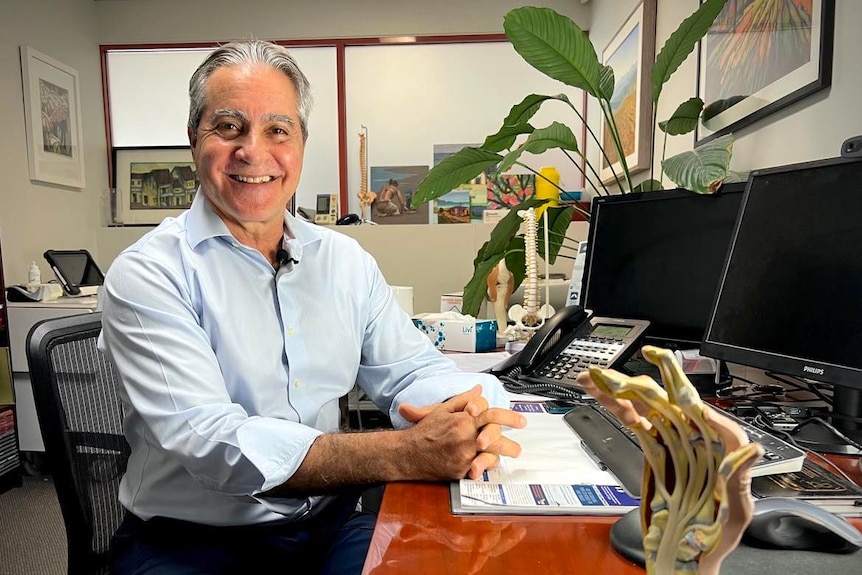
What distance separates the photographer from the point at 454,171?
2.01 metres

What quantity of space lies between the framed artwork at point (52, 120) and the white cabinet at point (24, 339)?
84 cm

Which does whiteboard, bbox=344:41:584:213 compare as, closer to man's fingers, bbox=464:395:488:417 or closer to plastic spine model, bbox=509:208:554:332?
plastic spine model, bbox=509:208:554:332

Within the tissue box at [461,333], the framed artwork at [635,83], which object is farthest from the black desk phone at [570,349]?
the framed artwork at [635,83]

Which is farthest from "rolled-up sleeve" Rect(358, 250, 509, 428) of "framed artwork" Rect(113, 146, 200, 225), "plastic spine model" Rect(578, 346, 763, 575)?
"framed artwork" Rect(113, 146, 200, 225)

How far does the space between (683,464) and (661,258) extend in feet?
3.65

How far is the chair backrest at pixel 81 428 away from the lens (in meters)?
0.95

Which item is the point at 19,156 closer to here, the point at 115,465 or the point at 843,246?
the point at 115,465

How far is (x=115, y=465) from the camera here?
110cm

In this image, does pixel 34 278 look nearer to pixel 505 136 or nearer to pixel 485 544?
pixel 505 136

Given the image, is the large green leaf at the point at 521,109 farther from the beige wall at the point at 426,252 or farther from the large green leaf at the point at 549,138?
the beige wall at the point at 426,252

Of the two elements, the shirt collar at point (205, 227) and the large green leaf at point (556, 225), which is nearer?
the shirt collar at point (205, 227)

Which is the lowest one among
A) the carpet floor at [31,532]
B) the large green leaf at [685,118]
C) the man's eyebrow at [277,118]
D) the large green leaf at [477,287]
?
the carpet floor at [31,532]

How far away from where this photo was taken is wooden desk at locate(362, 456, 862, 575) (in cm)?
57

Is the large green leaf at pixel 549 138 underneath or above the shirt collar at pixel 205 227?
above
